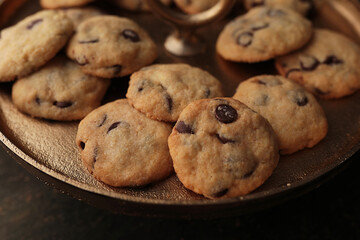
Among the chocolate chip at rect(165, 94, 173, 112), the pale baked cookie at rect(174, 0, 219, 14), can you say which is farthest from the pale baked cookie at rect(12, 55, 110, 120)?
the pale baked cookie at rect(174, 0, 219, 14)

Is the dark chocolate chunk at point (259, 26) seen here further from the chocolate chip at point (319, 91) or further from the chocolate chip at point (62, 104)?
the chocolate chip at point (62, 104)

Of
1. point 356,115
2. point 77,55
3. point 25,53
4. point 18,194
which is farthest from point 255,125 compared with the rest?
point 18,194

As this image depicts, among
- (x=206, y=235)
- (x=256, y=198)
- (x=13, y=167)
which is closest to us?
(x=256, y=198)

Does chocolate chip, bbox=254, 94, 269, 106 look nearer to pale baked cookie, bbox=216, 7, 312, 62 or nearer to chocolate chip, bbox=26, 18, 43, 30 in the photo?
pale baked cookie, bbox=216, 7, 312, 62

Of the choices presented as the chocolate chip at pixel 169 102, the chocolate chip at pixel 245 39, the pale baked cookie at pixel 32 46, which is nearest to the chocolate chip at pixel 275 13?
the chocolate chip at pixel 245 39

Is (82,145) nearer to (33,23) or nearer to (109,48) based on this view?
(109,48)

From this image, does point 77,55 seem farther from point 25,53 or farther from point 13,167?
point 13,167
